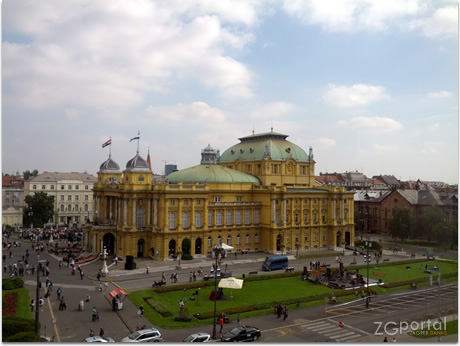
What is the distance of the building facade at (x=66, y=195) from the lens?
368 ft

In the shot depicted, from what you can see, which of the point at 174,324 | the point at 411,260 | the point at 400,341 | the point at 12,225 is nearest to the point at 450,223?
the point at 400,341

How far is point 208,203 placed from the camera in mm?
74688

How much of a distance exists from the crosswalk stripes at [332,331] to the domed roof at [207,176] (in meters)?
42.0

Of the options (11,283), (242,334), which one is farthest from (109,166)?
(242,334)

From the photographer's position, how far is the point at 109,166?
80688 millimetres

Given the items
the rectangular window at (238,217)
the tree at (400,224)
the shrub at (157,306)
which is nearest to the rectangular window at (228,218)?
the rectangular window at (238,217)

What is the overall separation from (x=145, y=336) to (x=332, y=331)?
14993mm

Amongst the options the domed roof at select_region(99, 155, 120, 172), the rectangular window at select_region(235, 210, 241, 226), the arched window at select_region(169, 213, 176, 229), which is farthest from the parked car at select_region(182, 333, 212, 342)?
the domed roof at select_region(99, 155, 120, 172)

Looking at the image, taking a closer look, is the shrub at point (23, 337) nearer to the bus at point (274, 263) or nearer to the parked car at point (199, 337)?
the parked car at point (199, 337)

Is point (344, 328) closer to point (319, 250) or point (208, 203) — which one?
point (208, 203)

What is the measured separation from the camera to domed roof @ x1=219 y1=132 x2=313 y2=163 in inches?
3393

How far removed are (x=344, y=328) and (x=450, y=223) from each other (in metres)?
12.1

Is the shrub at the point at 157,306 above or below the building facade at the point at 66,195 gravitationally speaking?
below

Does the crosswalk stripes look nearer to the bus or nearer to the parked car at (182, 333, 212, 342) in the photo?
the parked car at (182, 333, 212, 342)
